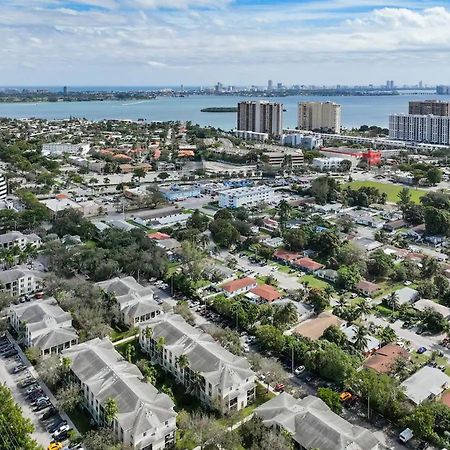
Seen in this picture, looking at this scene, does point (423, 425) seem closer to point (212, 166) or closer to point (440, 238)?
point (440, 238)

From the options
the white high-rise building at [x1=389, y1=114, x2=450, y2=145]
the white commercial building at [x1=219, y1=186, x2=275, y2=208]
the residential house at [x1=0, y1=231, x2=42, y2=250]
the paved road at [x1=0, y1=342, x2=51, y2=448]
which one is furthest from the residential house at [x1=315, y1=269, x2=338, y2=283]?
the white high-rise building at [x1=389, y1=114, x2=450, y2=145]

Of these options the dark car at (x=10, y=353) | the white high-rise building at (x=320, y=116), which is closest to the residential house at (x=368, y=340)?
the dark car at (x=10, y=353)

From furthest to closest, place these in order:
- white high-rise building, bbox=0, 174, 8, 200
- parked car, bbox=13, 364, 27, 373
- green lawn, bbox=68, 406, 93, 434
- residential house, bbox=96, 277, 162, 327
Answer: white high-rise building, bbox=0, 174, 8, 200 < residential house, bbox=96, 277, 162, 327 < parked car, bbox=13, 364, 27, 373 < green lawn, bbox=68, 406, 93, 434

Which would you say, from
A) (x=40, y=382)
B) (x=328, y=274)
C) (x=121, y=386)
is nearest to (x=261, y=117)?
(x=328, y=274)

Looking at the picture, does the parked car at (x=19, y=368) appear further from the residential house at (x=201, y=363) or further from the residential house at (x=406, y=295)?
the residential house at (x=406, y=295)

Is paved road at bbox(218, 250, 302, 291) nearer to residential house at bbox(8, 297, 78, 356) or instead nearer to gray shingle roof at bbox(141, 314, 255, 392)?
gray shingle roof at bbox(141, 314, 255, 392)

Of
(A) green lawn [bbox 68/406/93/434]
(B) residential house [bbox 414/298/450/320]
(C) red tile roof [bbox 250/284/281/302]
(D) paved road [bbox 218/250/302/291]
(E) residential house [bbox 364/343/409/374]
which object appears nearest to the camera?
(A) green lawn [bbox 68/406/93/434]

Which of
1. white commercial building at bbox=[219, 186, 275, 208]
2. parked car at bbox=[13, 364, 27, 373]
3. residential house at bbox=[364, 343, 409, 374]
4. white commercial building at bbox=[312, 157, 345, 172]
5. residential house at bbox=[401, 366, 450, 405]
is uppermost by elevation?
white commercial building at bbox=[312, 157, 345, 172]
